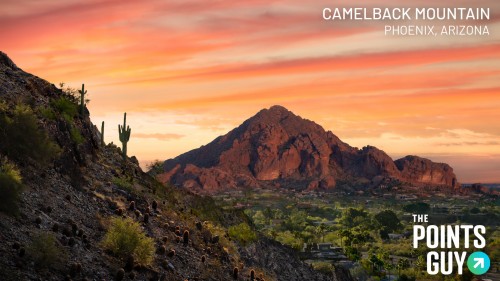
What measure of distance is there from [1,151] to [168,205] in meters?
18.1

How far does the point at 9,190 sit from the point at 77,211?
6.79 m

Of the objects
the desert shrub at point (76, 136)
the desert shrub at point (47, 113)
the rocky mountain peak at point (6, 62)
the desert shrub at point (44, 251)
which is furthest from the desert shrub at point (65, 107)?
the desert shrub at point (44, 251)

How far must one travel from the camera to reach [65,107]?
137ft

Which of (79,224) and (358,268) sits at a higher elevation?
(79,224)

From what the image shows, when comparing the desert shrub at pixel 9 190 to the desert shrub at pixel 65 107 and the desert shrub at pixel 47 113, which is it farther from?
the desert shrub at pixel 65 107

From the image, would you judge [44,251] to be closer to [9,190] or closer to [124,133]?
[9,190]

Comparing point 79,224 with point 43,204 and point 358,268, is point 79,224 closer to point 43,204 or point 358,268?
point 43,204

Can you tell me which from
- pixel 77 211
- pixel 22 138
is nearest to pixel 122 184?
pixel 77 211

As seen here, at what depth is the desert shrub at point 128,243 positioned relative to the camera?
101 feet

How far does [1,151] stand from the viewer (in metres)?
31.1

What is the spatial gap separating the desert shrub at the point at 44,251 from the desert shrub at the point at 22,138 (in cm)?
764

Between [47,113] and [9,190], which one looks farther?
[47,113]

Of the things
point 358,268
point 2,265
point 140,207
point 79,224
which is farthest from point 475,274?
point 2,265

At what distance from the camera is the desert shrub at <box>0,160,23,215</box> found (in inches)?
1040
